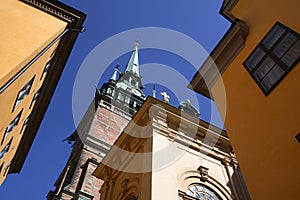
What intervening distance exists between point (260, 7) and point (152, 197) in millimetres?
5371

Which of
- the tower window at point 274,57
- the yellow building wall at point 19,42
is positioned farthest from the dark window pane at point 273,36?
the yellow building wall at point 19,42

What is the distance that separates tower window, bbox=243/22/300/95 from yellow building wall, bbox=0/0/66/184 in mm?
5681

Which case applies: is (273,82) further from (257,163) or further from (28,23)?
(28,23)

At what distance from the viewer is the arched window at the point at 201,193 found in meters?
9.29

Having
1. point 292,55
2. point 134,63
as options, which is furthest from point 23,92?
point 134,63

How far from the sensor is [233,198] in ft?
32.6

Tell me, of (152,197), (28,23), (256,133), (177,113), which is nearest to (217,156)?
(177,113)

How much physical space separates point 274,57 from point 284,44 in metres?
0.30

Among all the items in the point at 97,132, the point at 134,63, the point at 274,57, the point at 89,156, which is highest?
the point at 134,63

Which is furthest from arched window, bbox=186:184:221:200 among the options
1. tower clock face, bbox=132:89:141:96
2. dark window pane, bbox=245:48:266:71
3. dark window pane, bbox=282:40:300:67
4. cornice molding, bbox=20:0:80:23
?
tower clock face, bbox=132:89:141:96

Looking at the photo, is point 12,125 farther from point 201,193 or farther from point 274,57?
point 274,57

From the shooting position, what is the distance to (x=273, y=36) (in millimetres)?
5961

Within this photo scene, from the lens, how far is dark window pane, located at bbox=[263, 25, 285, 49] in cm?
578

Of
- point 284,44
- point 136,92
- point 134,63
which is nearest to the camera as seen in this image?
point 284,44
